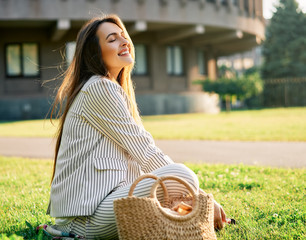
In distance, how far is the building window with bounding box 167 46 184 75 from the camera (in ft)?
82.8

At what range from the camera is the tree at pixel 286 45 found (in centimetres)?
3547

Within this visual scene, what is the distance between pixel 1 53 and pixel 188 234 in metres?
21.2

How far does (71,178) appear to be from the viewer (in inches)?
110

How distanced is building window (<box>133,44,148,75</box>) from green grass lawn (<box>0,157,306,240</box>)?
707 inches

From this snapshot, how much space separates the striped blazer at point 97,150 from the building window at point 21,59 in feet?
65.1

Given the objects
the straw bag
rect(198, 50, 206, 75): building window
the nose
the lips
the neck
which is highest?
rect(198, 50, 206, 75): building window

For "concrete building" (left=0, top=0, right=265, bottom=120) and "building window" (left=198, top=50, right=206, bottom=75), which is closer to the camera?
"concrete building" (left=0, top=0, right=265, bottom=120)

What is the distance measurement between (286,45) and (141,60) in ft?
56.0

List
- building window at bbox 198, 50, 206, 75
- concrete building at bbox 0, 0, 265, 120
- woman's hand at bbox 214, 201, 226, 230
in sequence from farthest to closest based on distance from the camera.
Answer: building window at bbox 198, 50, 206, 75 < concrete building at bbox 0, 0, 265, 120 < woman's hand at bbox 214, 201, 226, 230

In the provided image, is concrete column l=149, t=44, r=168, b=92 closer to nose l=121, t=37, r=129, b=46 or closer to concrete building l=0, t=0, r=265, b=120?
concrete building l=0, t=0, r=265, b=120

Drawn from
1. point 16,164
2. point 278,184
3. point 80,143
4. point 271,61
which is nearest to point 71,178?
point 80,143

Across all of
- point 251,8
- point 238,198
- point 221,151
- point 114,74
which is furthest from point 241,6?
point 114,74

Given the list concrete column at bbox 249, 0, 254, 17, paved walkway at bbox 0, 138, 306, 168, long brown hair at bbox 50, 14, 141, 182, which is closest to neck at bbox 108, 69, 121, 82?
long brown hair at bbox 50, 14, 141, 182

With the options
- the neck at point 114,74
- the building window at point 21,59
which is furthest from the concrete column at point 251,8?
the neck at point 114,74
